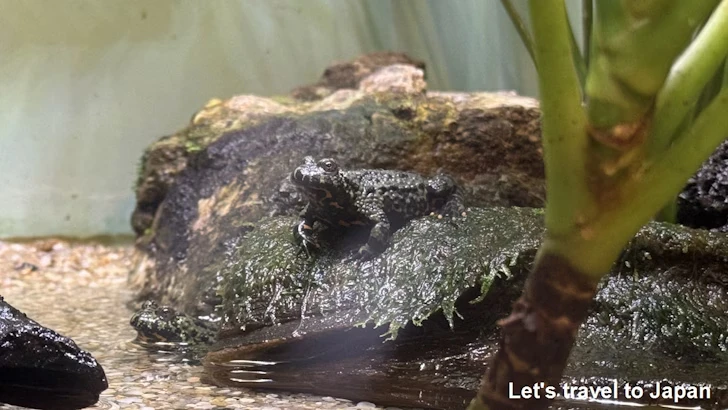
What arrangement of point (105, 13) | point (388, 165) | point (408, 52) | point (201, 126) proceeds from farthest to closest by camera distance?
point (408, 52)
point (105, 13)
point (201, 126)
point (388, 165)

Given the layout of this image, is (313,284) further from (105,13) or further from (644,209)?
(105,13)

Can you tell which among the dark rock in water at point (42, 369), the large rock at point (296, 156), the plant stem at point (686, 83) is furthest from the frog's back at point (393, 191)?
the plant stem at point (686, 83)

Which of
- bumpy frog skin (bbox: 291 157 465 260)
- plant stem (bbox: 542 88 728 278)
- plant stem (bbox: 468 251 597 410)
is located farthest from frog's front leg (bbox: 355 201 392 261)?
plant stem (bbox: 542 88 728 278)

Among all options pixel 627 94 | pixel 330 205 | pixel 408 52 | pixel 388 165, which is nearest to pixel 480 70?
pixel 408 52

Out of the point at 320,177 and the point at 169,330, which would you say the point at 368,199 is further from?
the point at 169,330

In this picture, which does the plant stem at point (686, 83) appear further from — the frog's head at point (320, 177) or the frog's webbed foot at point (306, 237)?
the frog's webbed foot at point (306, 237)

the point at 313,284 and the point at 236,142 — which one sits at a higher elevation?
the point at 236,142
